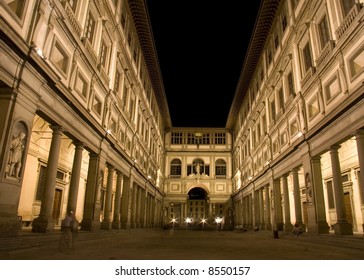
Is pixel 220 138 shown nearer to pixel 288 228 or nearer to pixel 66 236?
pixel 288 228

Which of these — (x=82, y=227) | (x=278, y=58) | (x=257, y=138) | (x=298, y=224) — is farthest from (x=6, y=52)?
(x=257, y=138)

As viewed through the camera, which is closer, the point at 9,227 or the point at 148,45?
the point at 9,227

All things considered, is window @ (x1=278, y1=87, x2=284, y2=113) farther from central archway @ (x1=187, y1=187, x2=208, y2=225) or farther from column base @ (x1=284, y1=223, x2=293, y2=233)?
central archway @ (x1=187, y1=187, x2=208, y2=225)

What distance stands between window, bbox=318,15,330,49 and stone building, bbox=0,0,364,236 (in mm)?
115

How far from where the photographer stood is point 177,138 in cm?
5562

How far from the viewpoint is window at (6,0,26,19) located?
10.5 metres

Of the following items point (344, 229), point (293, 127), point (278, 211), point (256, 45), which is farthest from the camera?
point (256, 45)

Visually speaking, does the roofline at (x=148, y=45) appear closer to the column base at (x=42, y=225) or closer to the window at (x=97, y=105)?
the window at (x=97, y=105)

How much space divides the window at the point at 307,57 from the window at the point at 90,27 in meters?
14.2

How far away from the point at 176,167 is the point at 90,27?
126 ft

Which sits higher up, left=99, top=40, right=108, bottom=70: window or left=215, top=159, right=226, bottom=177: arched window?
left=99, top=40, right=108, bottom=70: window

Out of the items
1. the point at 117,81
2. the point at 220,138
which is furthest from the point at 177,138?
the point at 117,81

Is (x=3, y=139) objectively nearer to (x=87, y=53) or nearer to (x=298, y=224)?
(x=87, y=53)

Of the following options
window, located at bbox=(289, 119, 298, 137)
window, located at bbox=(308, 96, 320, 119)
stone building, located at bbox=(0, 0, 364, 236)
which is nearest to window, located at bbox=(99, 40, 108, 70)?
stone building, located at bbox=(0, 0, 364, 236)
